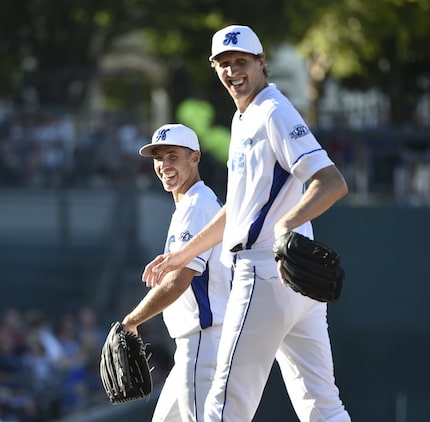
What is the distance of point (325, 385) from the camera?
5219mm

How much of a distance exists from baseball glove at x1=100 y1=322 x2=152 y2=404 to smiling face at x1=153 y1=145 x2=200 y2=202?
728 mm

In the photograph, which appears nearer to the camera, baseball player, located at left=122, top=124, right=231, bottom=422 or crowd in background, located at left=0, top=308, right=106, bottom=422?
baseball player, located at left=122, top=124, right=231, bottom=422

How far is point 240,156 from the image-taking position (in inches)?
200

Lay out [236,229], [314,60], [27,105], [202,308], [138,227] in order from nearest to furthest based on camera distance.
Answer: [236,229] → [202,308] → [138,227] → [27,105] → [314,60]

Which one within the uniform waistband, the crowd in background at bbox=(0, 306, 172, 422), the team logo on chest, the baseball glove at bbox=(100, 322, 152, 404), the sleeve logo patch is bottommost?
the crowd in background at bbox=(0, 306, 172, 422)

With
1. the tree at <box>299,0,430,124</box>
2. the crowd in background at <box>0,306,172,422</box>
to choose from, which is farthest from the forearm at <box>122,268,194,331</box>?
the tree at <box>299,0,430,124</box>

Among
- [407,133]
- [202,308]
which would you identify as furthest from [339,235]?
[202,308]

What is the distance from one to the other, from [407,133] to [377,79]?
10855 millimetres

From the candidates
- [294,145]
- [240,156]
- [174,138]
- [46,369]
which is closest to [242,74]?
[240,156]

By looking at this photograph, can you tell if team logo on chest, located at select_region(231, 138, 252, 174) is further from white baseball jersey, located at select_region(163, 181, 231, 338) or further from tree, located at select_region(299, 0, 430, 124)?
tree, located at select_region(299, 0, 430, 124)

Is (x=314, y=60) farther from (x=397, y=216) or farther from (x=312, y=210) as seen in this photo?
(x=312, y=210)

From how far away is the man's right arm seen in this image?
17.6ft

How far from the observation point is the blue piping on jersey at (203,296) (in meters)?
5.73

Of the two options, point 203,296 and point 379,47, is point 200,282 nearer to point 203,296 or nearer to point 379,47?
point 203,296
